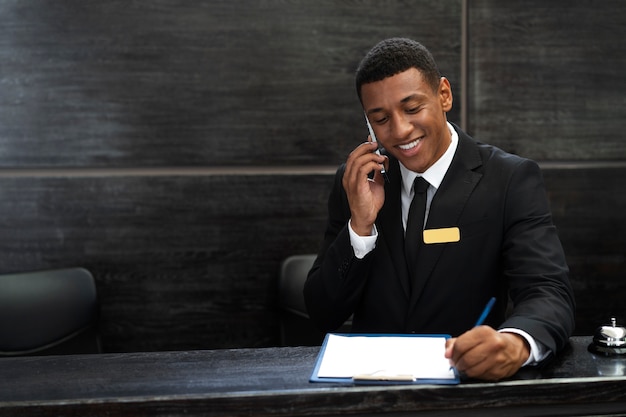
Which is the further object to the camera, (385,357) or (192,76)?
(192,76)

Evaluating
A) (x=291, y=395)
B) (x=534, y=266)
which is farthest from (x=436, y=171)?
(x=291, y=395)

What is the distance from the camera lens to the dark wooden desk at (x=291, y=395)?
1.13 m

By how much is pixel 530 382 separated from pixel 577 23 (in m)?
1.91

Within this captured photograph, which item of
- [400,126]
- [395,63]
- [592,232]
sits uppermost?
[395,63]

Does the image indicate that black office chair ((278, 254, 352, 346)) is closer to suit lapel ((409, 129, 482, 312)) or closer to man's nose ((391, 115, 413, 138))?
suit lapel ((409, 129, 482, 312))

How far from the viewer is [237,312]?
262 cm

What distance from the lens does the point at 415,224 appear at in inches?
65.1

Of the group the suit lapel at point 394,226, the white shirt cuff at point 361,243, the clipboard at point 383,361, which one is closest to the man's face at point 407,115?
the suit lapel at point 394,226

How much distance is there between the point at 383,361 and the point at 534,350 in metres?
0.28

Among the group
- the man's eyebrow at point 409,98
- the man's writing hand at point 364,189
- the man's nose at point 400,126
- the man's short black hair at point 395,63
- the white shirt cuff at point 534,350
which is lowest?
the white shirt cuff at point 534,350

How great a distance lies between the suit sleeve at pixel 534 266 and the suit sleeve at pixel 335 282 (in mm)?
346

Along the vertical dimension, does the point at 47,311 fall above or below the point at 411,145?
below

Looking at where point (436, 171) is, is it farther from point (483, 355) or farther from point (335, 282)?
point (483, 355)

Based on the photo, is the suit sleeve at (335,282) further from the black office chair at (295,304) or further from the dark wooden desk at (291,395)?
the black office chair at (295,304)
